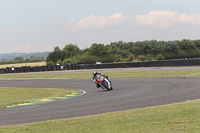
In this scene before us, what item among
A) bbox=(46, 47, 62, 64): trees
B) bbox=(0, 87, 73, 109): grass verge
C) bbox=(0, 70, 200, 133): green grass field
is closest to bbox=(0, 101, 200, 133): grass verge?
bbox=(0, 70, 200, 133): green grass field

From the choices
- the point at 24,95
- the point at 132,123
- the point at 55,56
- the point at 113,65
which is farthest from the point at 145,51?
the point at 132,123

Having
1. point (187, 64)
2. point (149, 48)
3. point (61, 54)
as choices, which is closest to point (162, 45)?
point (149, 48)

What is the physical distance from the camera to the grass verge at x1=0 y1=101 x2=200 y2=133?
8070 mm

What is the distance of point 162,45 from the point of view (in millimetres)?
80625

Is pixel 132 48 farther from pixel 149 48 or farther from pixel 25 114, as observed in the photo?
pixel 25 114

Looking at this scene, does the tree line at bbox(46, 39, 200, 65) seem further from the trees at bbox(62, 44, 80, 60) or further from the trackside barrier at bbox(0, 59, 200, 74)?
the trackside barrier at bbox(0, 59, 200, 74)

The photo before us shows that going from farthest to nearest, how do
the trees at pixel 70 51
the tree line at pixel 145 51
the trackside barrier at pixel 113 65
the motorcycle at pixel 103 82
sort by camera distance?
the trees at pixel 70 51 < the tree line at pixel 145 51 < the trackside barrier at pixel 113 65 < the motorcycle at pixel 103 82

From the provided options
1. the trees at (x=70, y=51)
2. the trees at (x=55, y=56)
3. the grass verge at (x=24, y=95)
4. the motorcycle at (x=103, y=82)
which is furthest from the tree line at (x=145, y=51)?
the motorcycle at (x=103, y=82)

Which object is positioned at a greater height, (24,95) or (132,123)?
(132,123)

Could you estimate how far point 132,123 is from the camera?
29.8 ft

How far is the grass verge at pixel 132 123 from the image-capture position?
8070mm

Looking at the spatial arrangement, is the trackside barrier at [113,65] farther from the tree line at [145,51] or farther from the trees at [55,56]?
the trees at [55,56]

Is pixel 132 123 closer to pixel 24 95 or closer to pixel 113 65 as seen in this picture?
pixel 24 95

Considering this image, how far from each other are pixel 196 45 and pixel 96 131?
8098 cm
